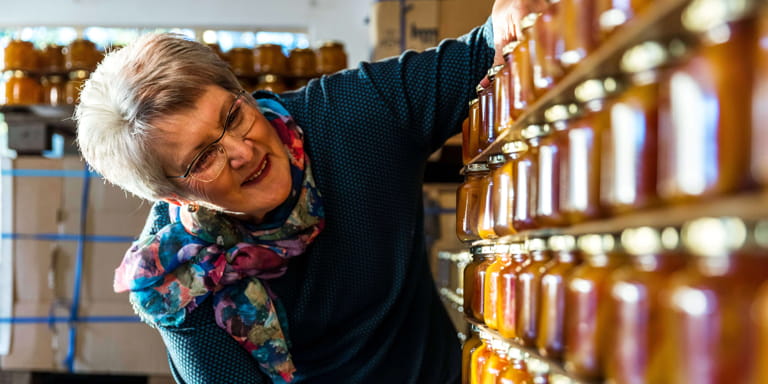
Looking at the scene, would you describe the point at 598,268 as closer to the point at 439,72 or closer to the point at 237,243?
the point at 439,72

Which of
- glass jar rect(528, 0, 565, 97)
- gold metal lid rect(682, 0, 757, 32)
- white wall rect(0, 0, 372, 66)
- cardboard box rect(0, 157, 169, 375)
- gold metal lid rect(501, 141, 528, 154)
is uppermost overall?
white wall rect(0, 0, 372, 66)

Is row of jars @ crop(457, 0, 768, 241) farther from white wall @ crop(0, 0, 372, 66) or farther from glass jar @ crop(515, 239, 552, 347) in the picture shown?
white wall @ crop(0, 0, 372, 66)

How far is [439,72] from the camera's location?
115 centimetres

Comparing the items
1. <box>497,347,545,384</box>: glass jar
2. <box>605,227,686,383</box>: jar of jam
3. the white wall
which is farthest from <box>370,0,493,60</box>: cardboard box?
the white wall

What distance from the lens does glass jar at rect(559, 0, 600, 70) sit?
1.84 ft

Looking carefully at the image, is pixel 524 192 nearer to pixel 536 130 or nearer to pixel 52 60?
pixel 536 130

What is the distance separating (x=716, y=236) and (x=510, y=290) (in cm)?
36

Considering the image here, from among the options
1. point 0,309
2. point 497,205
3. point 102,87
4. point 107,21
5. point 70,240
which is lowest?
point 0,309

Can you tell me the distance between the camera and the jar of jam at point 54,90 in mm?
2828

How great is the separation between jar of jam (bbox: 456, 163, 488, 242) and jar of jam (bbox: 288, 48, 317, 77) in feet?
6.69

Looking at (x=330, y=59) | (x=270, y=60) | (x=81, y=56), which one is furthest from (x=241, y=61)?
(x=81, y=56)

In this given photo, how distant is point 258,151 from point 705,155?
0.80m

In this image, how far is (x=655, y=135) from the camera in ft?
1.48

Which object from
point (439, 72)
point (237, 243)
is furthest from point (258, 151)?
point (439, 72)
